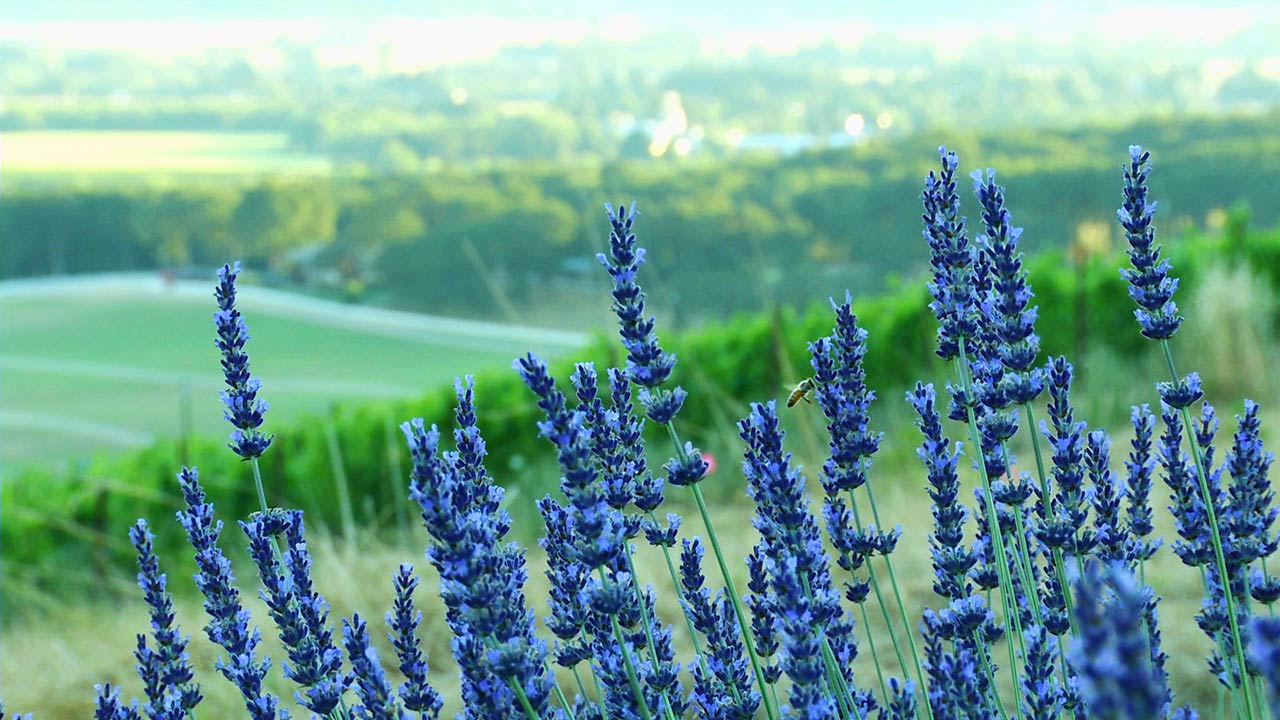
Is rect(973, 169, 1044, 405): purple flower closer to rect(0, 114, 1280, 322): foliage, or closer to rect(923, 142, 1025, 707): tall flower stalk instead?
rect(923, 142, 1025, 707): tall flower stalk

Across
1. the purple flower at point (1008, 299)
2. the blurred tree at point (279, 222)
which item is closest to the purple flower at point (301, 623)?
the purple flower at point (1008, 299)

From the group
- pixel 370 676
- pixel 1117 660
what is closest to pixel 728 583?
pixel 370 676

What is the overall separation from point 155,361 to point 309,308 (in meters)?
3.09

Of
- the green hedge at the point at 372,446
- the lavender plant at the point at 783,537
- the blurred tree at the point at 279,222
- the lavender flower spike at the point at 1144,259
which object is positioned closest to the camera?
the lavender plant at the point at 783,537

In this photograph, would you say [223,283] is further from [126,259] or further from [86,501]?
[126,259]

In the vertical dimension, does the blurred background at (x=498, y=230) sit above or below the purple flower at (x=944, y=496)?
above

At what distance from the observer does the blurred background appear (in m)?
7.72

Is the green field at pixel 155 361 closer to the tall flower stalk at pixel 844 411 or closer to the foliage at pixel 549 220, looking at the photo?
the foliage at pixel 549 220

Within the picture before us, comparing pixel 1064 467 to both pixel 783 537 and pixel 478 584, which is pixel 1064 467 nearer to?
pixel 783 537

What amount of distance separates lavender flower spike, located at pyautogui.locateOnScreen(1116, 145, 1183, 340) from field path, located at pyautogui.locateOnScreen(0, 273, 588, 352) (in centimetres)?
1849

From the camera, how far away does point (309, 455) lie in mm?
7688

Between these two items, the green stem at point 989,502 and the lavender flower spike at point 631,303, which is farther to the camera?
the green stem at point 989,502

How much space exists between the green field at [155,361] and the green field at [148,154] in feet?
20.9

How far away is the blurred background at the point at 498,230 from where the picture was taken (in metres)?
7.72
